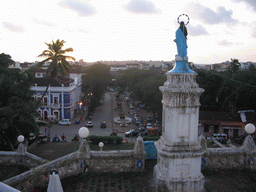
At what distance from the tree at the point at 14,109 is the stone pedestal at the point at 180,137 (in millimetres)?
12448

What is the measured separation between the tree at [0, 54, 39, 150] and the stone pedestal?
1245 cm

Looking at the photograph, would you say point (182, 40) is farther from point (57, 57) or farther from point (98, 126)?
point (57, 57)

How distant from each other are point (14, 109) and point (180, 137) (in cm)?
1331

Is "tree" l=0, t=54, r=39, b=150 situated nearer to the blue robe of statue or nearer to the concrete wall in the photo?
the concrete wall

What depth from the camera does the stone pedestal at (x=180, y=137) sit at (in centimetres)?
802

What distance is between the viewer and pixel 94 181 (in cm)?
941

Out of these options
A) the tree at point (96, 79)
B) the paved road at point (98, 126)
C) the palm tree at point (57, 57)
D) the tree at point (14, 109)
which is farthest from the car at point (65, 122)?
the tree at point (14, 109)

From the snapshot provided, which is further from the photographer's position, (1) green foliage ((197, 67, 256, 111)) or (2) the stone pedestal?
(1) green foliage ((197, 67, 256, 111))

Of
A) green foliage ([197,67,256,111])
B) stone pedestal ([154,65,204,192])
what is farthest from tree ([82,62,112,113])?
stone pedestal ([154,65,204,192])

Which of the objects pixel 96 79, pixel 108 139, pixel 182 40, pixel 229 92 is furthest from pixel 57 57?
pixel 182 40

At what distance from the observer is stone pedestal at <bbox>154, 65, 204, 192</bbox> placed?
316 inches

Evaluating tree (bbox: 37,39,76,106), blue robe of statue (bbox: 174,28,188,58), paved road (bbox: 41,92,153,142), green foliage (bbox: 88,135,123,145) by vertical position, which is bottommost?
paved road (bbox: 41,92,153,142)

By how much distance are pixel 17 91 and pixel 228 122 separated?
28.1m

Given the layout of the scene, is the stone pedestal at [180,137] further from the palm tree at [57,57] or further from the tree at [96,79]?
the tree at [96,79]
